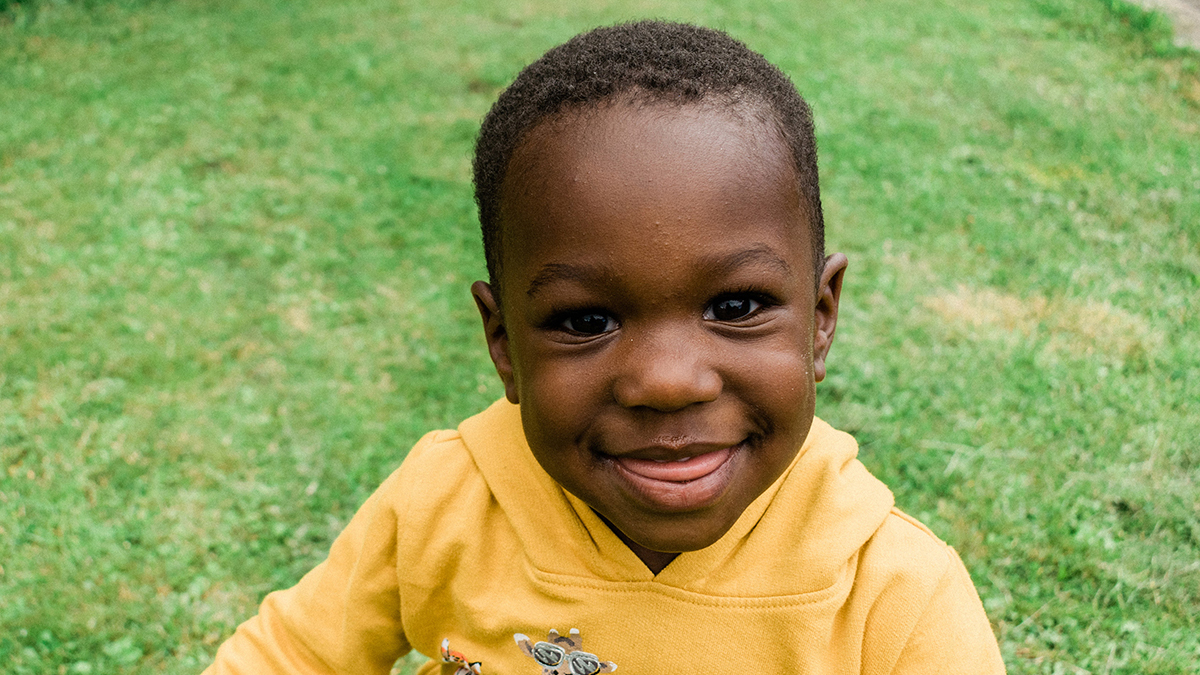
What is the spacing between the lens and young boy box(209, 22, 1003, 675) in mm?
1323

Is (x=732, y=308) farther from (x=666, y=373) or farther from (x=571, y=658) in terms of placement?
(x=571, y=658)

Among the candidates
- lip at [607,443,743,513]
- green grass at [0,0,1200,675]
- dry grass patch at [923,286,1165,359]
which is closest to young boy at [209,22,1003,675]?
lip at [607,443,743,513]

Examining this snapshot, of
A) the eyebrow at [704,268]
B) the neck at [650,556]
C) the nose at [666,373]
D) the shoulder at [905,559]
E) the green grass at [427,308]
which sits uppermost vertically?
the eyebrow at [704,268]

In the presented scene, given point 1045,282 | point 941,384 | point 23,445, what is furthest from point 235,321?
point 1045,282

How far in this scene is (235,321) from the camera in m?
4.13

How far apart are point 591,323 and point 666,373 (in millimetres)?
163

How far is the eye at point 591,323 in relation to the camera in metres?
1.38

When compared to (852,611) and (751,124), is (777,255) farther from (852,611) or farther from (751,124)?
(852,611)

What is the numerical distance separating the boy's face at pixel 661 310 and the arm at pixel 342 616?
1.74 feet

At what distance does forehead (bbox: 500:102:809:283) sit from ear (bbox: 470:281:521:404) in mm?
229

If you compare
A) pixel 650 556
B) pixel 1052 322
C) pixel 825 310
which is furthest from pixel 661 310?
pixel 1052 322

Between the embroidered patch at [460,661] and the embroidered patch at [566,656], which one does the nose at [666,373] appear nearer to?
the embroidered patch at [566,656]

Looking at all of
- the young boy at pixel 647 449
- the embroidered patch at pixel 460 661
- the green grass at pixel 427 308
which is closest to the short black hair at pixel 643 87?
the young boy at pixel 647 449

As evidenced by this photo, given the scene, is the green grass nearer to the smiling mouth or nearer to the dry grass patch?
the dry grass patch
